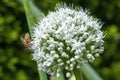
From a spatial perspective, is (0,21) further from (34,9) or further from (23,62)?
(34,9)

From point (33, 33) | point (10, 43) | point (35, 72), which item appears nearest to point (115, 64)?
point (35, 72)

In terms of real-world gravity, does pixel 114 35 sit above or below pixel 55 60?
above

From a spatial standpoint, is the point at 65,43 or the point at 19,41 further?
the point at 19,41

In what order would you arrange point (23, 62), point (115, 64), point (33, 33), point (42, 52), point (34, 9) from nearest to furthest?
point (42, 52)
point (33, 33)
point (34, 9)
point (23, 62)
point (115, 64)

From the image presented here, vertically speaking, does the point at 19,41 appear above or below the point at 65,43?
above

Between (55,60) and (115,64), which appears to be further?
(115,64)
